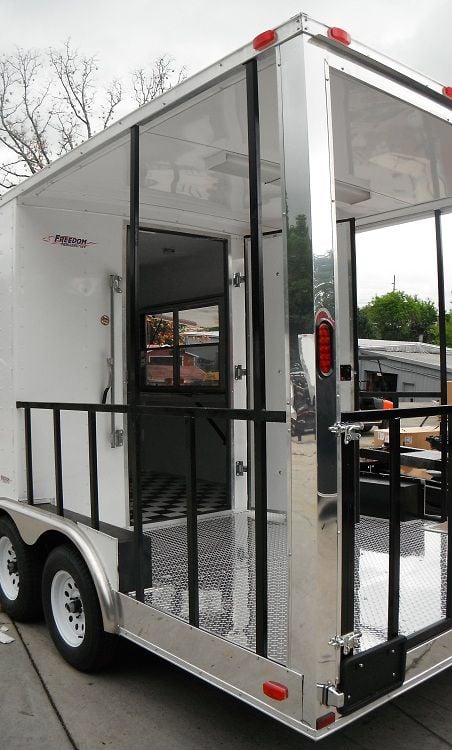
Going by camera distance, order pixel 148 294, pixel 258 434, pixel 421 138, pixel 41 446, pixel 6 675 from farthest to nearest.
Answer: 1. pixel 148 294
2. pixel 41 446
3. pixel 6 675
4. pixel 421 138
5. pixel 258 434

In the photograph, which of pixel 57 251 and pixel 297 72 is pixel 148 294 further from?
pixel 297 72

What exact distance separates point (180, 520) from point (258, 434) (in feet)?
9.24

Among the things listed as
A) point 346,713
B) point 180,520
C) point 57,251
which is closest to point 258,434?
point 346,713

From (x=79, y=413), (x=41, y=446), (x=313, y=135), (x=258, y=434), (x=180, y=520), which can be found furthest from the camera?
(x=180, y=520)

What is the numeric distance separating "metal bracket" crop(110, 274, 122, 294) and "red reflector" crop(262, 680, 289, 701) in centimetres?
295

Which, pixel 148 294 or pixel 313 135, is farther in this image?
pixel 148 294

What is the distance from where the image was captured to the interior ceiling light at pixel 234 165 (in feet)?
11.3

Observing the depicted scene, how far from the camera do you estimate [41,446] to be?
13.1ft

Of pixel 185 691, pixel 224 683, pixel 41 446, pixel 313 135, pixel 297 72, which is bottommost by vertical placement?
pixel 185 691

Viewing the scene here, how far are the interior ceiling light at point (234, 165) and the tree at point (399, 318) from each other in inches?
53.9

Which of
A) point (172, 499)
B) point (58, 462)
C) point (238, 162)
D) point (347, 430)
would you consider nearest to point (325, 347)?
point (347, 430)

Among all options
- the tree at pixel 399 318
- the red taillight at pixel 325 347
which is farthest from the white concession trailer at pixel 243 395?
the tree at pixel 399 318

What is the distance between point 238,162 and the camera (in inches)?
139

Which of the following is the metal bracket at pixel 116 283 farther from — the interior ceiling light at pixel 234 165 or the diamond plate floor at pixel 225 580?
the diamond plate floor at pixel 225 580
